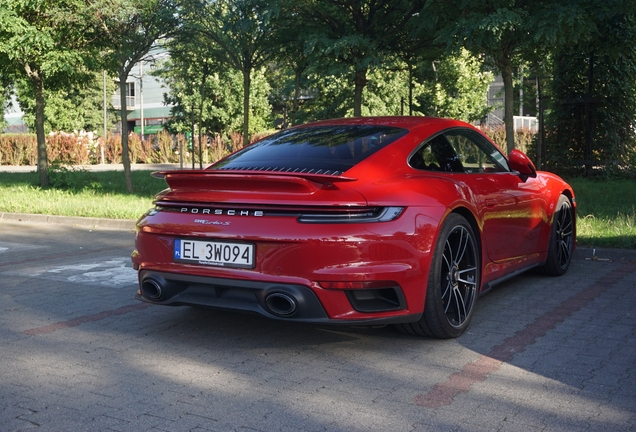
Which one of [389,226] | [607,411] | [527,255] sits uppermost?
[389,226]

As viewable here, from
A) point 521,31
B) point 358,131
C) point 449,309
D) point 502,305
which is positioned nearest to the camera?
point 449,309

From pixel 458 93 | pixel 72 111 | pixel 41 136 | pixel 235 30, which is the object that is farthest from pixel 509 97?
pixel 72 111

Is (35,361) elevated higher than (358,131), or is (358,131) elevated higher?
(358,131)

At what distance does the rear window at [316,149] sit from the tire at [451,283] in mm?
708

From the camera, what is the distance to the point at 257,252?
4.26 m

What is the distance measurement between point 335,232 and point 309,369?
0.78 m

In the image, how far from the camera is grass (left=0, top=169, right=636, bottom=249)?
30.0ft

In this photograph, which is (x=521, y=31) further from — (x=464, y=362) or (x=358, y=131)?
(x=464, y=362)

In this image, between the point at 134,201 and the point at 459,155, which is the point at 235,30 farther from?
the point at 459,155

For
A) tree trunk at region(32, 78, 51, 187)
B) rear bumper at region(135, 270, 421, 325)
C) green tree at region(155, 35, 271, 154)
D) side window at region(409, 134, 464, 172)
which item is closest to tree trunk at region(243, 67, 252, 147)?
tree trunk at region(32, 78, 51, 187)

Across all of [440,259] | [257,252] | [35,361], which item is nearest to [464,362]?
[440,259]

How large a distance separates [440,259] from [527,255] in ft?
6.38

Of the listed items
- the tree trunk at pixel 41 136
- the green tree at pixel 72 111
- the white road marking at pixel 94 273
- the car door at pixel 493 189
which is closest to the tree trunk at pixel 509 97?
the car door at pixel 493 189

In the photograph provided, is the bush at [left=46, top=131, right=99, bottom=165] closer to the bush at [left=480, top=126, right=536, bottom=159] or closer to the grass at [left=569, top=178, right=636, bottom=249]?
the bush at [left=480, top=126, right=536, bottom=159]
